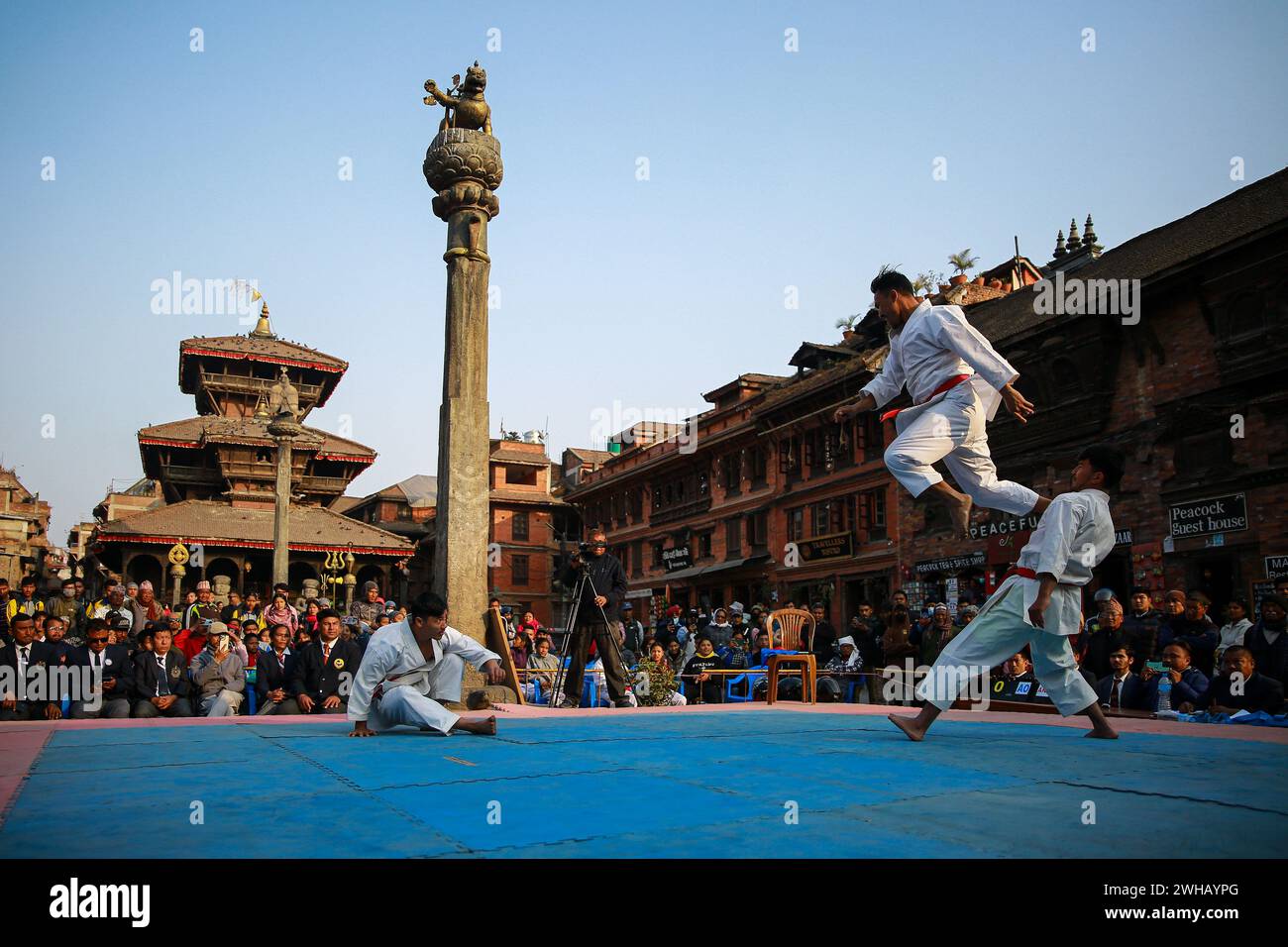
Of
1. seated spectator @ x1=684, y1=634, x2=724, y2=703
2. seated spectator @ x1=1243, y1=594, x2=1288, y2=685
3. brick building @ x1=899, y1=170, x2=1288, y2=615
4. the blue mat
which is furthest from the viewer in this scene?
brick building @ x1=899, y1=170, x2=1288, y2=615

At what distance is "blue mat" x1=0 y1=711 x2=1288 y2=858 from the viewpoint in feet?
9.15

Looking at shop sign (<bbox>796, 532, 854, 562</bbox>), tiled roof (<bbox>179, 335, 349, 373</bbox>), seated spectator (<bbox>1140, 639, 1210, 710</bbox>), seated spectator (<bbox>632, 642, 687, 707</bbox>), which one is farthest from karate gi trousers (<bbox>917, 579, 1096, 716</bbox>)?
tiled roof (<bbox>179, 335, 349, 373</bbox>)

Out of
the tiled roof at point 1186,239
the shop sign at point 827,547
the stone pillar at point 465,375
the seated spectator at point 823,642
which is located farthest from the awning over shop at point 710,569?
the stone pillar at point 465,375

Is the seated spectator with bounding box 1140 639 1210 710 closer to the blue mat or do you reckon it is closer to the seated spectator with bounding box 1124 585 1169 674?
the seated spectator with bounding box 1124 585 1169 674

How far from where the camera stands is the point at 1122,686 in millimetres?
9242

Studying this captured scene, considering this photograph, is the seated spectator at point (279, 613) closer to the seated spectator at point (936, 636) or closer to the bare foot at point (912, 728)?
the seated spectator at point (936, 636)

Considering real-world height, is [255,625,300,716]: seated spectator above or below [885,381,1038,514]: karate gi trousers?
below

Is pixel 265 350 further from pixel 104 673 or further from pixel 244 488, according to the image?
pixel 104 673

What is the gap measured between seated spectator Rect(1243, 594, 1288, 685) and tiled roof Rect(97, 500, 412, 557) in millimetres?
33861

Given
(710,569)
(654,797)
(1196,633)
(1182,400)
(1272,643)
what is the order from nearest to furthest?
(654,797) → (1272,643) → (1196,633) → (1182,400) → (710,569)

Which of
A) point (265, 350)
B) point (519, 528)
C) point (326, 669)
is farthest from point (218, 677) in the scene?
point (519, 528)

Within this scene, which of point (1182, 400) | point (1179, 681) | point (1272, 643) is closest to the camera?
point (1272, 643)

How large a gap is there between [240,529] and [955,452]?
118 ft

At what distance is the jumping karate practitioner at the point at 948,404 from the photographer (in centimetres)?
567
